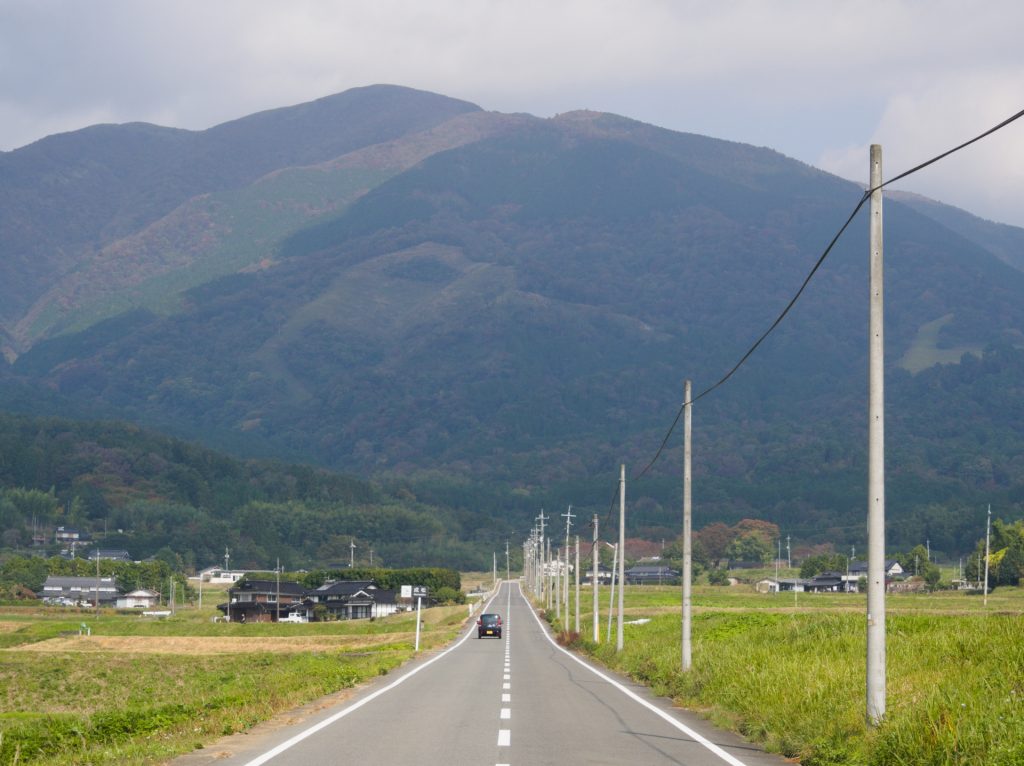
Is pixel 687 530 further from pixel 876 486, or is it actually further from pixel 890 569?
pixel 890 569

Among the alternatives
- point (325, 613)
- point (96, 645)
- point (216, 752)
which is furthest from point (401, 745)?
point (325, 613)

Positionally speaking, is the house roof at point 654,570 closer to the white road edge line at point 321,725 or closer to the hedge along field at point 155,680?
the hedge along field at point 155,680

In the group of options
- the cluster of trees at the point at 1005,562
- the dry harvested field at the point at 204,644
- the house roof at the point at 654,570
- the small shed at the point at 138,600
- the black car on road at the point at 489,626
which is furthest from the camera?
the house roof at the point at 654,570

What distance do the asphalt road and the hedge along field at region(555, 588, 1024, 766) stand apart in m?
0.70

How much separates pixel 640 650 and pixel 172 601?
309ft

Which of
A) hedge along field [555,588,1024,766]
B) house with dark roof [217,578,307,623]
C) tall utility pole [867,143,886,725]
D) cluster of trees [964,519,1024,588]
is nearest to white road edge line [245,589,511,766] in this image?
hedge along field [555,588,1024,766]

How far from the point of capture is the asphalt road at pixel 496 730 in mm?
15055

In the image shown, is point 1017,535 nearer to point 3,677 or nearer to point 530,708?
point 3,677

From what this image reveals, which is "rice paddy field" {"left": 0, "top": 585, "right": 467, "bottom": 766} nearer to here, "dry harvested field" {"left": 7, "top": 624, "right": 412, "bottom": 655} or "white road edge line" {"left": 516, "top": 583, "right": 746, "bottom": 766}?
"dry harvested field" {"left": 7, "top": 624, "right": 412, "bottom": 655}

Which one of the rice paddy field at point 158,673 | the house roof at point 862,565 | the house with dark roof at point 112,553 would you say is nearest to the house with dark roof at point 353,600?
the rice paddy field at point 158,673

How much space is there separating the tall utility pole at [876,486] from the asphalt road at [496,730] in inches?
62.4

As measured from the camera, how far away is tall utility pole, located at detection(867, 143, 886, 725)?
15602mm

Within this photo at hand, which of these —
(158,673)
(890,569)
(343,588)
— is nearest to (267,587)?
(343,588)

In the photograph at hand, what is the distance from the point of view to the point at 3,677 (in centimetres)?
5069
